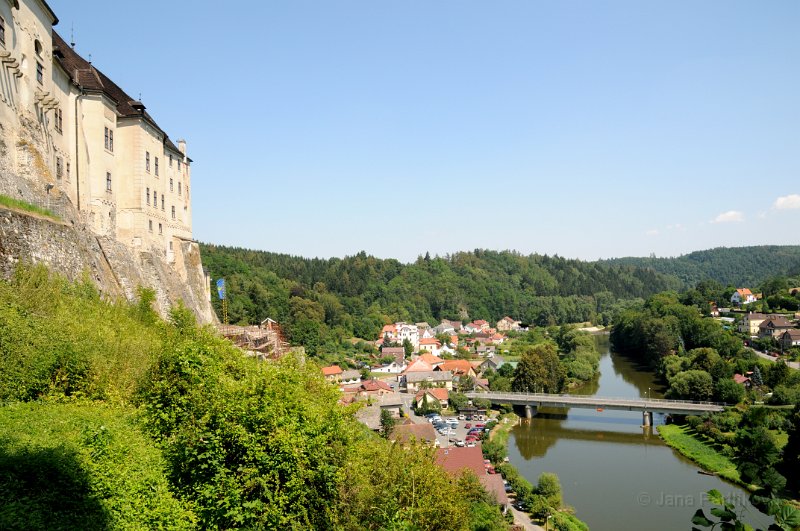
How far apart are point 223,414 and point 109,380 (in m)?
2.96

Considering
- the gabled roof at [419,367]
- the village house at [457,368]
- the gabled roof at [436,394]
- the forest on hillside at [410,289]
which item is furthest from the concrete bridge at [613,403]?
the forest on hillside at [410,289]

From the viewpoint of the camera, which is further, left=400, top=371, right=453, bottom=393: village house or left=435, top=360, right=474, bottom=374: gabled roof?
left=435, top=360, right=474, bottom=374: gabled roof

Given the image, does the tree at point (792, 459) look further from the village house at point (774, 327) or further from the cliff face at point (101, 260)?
the village house at point (774, 327)

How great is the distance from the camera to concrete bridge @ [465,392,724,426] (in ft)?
112

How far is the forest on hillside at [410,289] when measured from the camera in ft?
200

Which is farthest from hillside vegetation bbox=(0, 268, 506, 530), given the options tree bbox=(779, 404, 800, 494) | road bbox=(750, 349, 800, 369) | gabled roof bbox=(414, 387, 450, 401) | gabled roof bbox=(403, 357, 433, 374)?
road bbox=(750, 349, 800, 369)

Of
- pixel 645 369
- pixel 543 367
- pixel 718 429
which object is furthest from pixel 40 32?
pixel 645 369

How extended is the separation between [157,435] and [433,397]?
34.1 metres

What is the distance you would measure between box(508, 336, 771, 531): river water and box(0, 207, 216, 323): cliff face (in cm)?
1615

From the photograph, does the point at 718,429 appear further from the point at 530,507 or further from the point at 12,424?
the point at 12,424

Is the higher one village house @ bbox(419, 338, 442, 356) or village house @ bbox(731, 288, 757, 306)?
village house @ bbox(731, 288, 757, 306)

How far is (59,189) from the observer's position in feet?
44.3

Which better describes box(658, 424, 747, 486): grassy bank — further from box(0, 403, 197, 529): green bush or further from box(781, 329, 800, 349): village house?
box(781, 329, 800, 349): village house

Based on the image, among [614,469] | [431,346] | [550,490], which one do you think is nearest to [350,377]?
[614,469]
